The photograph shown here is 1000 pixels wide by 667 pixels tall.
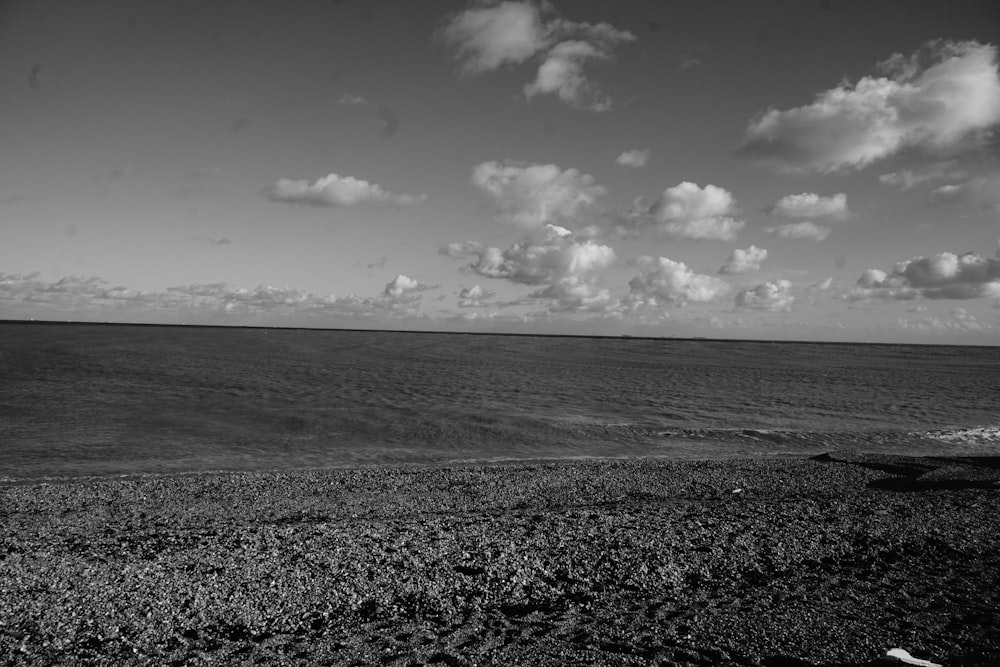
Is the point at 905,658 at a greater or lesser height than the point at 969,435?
greater

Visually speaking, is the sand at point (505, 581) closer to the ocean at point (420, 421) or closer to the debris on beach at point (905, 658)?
the debris on beach at point (905, 658)

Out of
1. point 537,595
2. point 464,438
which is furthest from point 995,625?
point 464,438

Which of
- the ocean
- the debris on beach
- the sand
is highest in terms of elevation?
the debris on beach

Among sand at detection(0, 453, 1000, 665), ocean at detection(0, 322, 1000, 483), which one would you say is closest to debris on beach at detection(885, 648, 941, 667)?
sand at detection(0, 453, 1000, 665)

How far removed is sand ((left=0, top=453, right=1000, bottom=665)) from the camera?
7785mm

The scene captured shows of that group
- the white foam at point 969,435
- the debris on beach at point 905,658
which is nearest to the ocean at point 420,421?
the white foam at point 969,435

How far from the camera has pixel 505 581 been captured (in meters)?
9.63

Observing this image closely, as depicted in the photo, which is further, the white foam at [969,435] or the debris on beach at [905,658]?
the white foam at [969,435]

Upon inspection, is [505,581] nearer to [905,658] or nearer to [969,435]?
[905,658]

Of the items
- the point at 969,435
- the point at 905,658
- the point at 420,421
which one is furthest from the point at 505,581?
the point at 969,435

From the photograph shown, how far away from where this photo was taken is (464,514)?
14.2m

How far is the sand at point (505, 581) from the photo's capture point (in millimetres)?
7785

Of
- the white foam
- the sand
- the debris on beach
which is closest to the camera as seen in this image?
the debris on beach

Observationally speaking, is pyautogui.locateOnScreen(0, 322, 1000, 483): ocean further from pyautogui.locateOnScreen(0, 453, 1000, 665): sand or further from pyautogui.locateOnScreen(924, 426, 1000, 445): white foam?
pyautogui.locateOnScreen(0, 453, 1000, 665): sand
